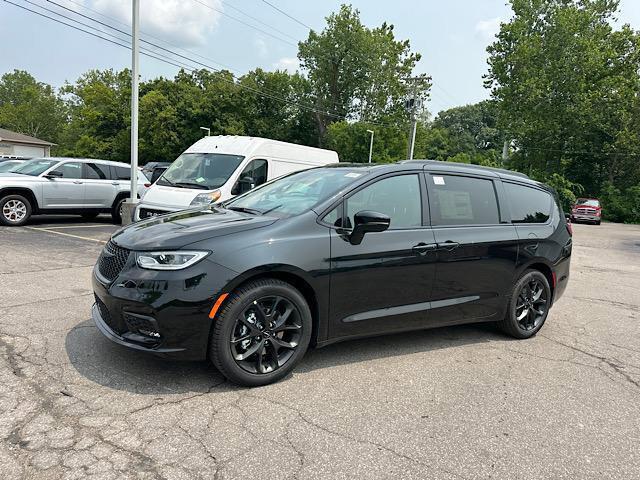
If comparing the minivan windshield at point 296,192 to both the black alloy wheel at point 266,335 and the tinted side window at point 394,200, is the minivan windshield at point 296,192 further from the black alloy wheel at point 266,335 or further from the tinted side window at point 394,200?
the black alloy wheel at point 266,335

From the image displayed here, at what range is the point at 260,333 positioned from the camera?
346 centimetres

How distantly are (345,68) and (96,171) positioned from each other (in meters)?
47.8

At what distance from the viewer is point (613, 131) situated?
130 feet

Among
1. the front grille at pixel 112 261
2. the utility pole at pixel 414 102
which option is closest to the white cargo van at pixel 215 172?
the front grille at pixel 112 261

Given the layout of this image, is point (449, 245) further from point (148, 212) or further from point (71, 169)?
point (71, 169)

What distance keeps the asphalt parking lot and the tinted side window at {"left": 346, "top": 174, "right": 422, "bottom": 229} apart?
124 cm

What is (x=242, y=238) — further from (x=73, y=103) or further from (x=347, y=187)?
A: (x=73, y=103)

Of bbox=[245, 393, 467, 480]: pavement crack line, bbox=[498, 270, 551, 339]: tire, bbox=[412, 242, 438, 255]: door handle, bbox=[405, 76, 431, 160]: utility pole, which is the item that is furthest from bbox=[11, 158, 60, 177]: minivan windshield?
bbox=[405, 76, 431, 160]: utility pole

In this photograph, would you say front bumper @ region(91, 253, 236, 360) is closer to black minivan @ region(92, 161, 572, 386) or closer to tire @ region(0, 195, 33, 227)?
black minivan @ region(92, 161, 572, 386)

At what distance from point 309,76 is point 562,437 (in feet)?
191

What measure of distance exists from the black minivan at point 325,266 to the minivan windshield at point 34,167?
8.75m

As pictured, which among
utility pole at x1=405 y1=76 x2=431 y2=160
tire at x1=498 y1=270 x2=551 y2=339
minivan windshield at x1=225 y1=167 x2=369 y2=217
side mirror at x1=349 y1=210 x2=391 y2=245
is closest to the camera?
side mirror at x1=349 y1=210 x2=391 y2=245

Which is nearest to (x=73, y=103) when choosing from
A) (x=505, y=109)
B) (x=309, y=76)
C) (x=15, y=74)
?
(x=15, y=74)

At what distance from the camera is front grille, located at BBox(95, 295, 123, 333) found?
3406 mm
